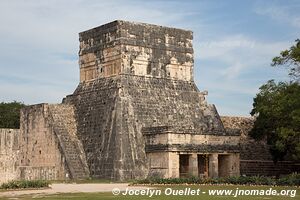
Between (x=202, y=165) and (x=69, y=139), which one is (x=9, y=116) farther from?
(x=202, y=165)

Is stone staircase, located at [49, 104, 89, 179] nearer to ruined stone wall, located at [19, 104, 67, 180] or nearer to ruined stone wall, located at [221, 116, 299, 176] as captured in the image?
ruined stone wall, located at [19, 104, 67, 180]

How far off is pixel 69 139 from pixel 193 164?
22.1 feet

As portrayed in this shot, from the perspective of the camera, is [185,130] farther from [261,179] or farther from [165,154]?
[261,179]

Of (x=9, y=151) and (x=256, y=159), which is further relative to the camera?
(x=256, y=159)

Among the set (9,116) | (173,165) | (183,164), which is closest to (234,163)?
(183,164)

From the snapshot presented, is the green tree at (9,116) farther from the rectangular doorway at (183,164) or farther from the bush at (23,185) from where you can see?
the bush at (23,185)

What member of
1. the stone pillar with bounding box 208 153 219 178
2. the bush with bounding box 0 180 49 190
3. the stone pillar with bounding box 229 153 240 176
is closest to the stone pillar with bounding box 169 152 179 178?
the stone pillar with bounding box 208 153 219 178

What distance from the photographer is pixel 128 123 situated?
31.5 metres

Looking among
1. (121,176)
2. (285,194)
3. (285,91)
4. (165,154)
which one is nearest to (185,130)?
(165,154)

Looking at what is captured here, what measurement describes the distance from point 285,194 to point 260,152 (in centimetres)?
1932

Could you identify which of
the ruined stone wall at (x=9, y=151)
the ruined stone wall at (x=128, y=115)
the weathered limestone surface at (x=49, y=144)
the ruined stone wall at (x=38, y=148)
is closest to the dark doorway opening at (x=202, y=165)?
the ruined stone wall at (x=128, y=115)

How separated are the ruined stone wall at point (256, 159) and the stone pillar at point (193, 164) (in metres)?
6.03

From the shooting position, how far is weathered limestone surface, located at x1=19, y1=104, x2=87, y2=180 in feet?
104

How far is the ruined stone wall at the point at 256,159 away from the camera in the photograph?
36.9 metres
